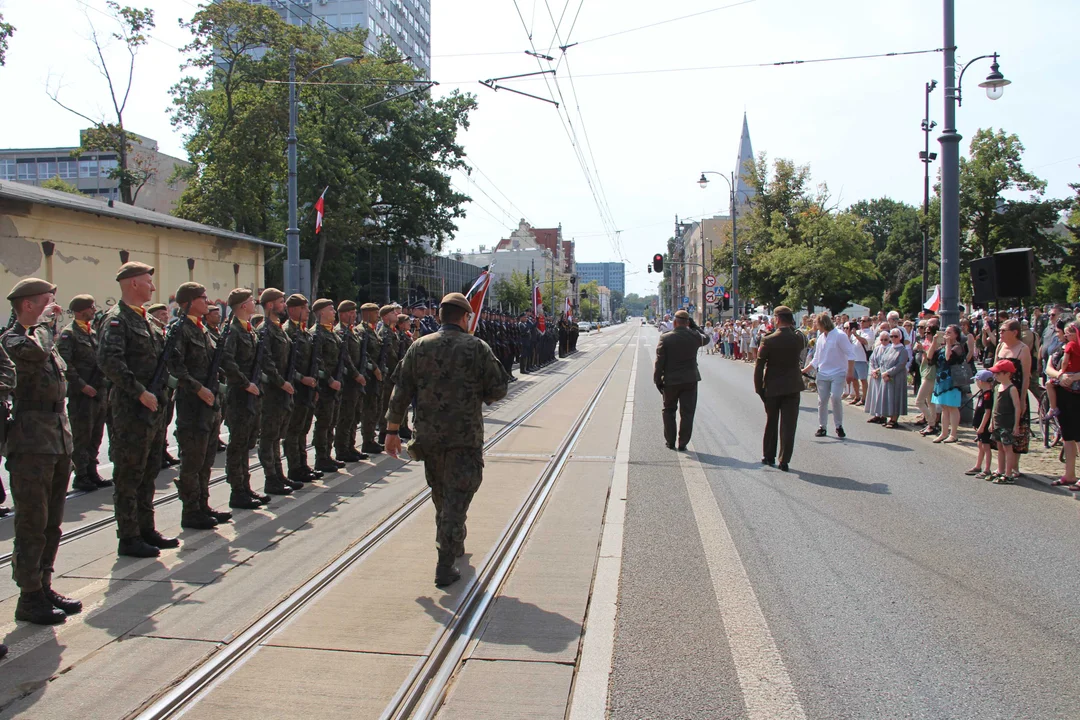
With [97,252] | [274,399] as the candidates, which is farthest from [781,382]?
[97,252]

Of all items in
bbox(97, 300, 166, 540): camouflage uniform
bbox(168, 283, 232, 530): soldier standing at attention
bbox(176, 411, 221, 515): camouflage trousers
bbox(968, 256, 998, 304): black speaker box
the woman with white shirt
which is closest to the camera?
bbox(97, 300, 166, 540): camouflage uniform

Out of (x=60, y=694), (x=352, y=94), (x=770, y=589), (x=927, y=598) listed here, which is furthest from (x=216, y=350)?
(x=352, y=94)

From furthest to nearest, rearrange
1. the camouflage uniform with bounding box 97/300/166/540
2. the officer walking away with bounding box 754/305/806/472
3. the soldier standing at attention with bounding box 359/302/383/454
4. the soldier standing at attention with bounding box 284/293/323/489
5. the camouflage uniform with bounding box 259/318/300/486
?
1. the soldier standing at attention with bounding box 359/302/383/454
2. the officer walking away with bounding box 754/305/806/472
3. the soldier standing at attention with bounding box 284/293/323/489
4. the camouflage uniform with bounding box 259/318/300/486
5. the camouflage uniform with bounding box 97/300/166/540

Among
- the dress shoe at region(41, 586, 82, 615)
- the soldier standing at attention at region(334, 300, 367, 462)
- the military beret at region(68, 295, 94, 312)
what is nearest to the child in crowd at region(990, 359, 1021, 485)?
the soldier standing at attention at region(334, 300, 367, 462)

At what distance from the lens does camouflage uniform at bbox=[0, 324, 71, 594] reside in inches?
185

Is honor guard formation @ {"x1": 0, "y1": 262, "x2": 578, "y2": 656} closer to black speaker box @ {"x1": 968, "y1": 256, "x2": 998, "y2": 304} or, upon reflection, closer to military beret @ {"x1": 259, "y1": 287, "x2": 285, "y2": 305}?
military beret @ {"x1": 259, "y1": 287, "x2": 285, "y2": 305}

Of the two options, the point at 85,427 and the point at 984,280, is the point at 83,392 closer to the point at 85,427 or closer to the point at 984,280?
the point at 85,427

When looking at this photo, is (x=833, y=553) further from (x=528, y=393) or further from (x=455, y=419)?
(x=528, y=393)

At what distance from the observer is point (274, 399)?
26.3 feet

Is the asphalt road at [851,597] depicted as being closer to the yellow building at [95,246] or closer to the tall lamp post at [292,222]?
the tall lamp post at [292,222]

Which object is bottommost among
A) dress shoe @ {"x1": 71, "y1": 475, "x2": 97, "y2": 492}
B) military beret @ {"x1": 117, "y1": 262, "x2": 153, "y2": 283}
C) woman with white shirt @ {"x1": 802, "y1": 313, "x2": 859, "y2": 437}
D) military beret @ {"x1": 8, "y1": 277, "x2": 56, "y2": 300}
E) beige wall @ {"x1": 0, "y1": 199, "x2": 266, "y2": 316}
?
dress shoe @ {"x1": 71, "y1": 475, "x2": 97, "y2": 492}

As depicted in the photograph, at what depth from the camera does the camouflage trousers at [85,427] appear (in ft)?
27.6

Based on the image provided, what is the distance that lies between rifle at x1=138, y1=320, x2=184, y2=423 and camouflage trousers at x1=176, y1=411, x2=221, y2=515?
548mm

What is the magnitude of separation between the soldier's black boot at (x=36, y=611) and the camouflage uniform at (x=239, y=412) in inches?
108
